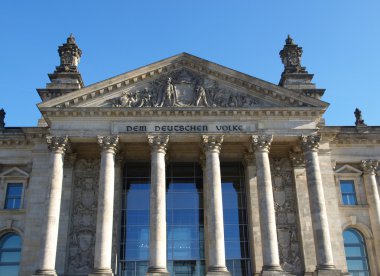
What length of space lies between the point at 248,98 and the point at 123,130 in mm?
8838

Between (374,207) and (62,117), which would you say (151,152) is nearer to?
(62,117)

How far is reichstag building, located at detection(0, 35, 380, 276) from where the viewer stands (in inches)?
1243

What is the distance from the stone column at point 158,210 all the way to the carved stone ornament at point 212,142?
98.8 inches

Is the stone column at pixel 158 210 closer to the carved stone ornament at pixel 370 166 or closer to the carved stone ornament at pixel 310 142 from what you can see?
the carved stone ornament at pixel 310 142

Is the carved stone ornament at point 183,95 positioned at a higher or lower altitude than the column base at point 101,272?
higher

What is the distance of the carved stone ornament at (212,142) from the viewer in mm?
32562

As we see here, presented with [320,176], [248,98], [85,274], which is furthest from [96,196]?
[320,176]

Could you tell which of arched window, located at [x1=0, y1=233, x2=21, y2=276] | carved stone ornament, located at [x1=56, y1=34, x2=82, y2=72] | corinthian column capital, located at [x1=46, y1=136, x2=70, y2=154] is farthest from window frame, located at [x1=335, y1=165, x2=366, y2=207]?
arched window, located at [x1=0, y1=233, x2=21, y2=276]

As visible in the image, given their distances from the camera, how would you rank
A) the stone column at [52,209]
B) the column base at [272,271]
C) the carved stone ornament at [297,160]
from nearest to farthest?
the column base at [272,271]
the stone column at [52,209]
the carved stone ornament at [297,160]

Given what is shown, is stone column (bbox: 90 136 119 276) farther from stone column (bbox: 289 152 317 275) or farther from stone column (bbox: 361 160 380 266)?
stone column (bbox: 361 160 380 266)

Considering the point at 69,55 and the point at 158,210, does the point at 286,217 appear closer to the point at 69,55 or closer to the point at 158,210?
the point at 158,210

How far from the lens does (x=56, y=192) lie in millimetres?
30859

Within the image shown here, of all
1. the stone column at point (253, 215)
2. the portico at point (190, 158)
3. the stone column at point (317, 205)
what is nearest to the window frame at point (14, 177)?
the portico at point (190, 158)

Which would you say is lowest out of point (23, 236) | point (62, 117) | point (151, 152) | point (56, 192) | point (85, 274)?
point (85, 274)
